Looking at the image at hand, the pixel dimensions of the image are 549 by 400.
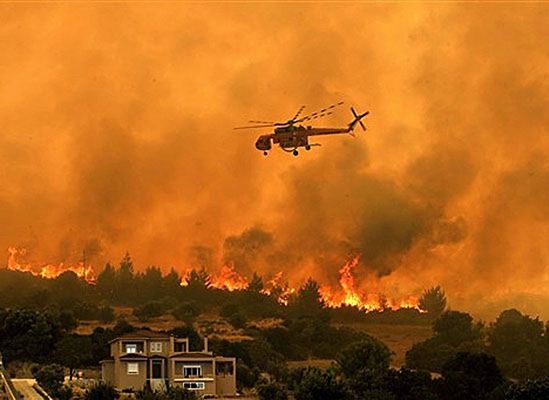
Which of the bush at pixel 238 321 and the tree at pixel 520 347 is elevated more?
the bush at pixel 238 321

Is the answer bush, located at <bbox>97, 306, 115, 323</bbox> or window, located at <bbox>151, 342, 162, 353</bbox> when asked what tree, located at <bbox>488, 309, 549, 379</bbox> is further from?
bush, located at <bbox>97, 306, 115, 323</bbox>

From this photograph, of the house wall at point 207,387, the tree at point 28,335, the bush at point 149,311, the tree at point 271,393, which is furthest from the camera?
the bush at point 149,311

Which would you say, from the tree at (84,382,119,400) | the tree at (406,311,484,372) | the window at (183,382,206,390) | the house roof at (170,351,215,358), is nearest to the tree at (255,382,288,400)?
the window at (183,382,206,390)

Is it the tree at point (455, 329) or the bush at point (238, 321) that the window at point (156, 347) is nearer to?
the bush at point (238, 321)

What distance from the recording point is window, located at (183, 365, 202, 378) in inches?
4286

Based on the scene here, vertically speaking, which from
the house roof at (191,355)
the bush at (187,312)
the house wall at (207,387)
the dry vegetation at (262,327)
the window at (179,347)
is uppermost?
the bush at (187,312)

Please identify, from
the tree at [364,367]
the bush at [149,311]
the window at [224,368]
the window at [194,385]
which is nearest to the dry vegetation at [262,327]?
the bush at [149,311]

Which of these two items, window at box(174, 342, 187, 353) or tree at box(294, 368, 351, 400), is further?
window at box(174, 342, 187, 353)

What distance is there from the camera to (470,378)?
346 feet

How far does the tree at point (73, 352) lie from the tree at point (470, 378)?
3813 centimetres

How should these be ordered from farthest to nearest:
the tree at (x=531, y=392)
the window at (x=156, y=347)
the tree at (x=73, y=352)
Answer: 1. the tree at (x=73, y=352)
2. the window at (x=156, y=347)
3. the tree at (x=531, y=392)

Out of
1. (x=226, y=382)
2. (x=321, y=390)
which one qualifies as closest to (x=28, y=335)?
(x=226, y=382)

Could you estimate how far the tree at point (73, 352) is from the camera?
386ft

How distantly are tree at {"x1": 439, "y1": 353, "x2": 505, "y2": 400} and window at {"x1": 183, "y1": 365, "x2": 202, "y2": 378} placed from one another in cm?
2340
